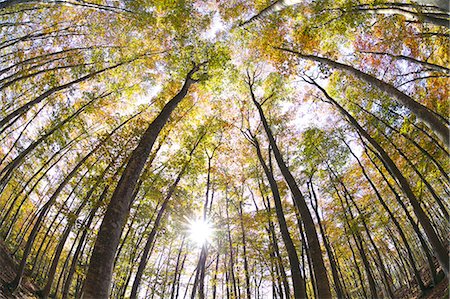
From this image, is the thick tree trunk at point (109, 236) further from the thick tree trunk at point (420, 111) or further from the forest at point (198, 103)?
the thick tree trunk at point (420, 111)

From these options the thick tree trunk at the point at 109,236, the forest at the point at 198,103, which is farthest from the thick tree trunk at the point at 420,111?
the thick tree trunk at the point at 109,236

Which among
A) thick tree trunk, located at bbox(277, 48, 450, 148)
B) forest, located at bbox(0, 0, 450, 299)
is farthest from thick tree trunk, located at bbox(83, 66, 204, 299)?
thick tree trunk, located at bbox(277, 48, 450, 148)

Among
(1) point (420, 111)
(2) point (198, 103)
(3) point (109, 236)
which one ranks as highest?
(2) point (198, 103)

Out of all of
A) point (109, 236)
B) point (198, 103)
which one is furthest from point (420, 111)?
point (198, 103)

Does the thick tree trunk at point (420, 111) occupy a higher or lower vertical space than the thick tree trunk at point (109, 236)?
higher

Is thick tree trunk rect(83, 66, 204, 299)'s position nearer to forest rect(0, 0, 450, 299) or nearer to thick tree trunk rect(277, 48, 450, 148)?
forest rect(0, 0, 450, 299)

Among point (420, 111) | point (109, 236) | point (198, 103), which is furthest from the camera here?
point (198, 103)

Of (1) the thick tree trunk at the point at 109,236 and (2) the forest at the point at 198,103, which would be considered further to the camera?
(2) the forest at the point at 198,103

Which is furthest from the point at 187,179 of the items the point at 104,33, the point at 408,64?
the point at 408,64

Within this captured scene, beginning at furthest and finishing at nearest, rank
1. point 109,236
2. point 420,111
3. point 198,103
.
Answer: point 198,103
point 420,111
point 109,236

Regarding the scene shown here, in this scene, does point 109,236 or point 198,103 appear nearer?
point 109,236

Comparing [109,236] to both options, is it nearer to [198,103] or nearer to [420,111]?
[420,111]

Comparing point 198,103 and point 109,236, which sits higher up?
point 198,103

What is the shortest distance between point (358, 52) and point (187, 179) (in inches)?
392
